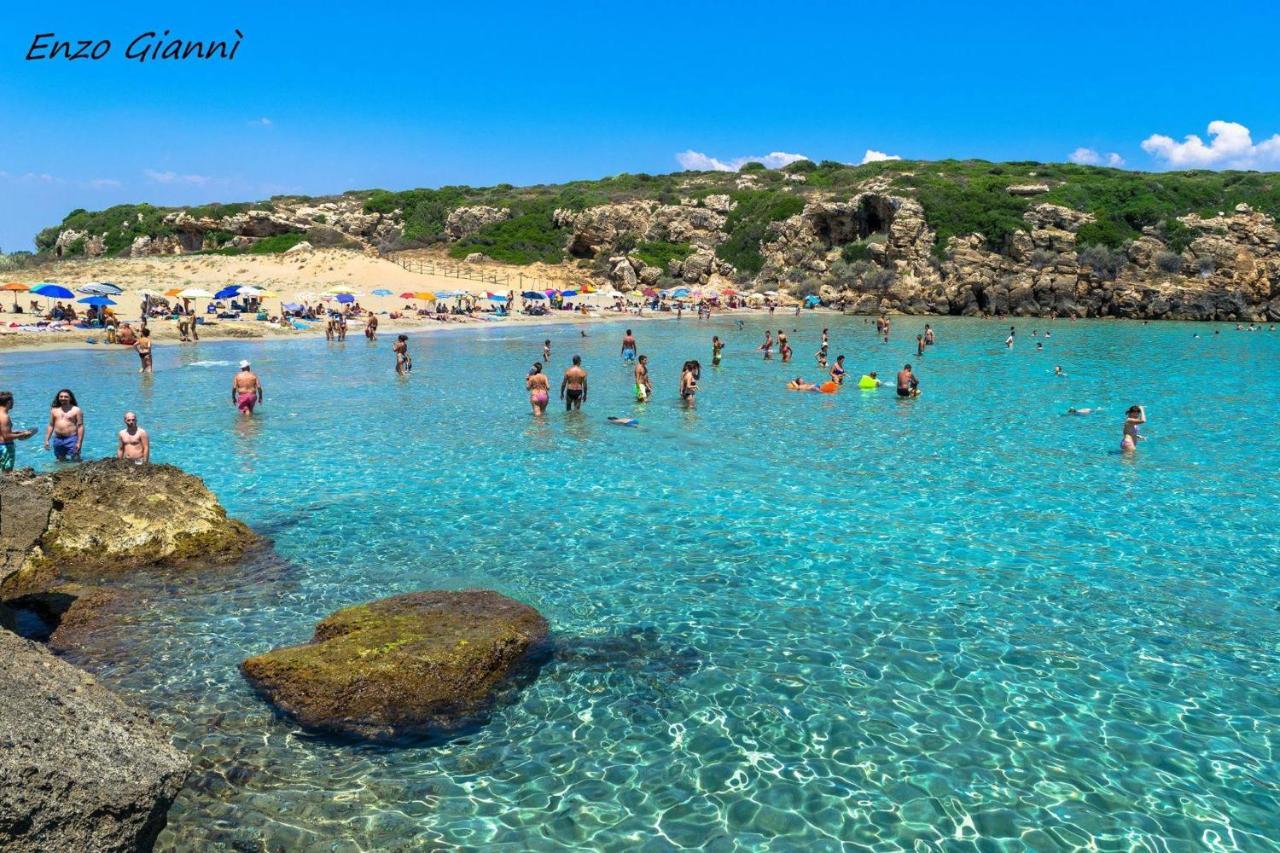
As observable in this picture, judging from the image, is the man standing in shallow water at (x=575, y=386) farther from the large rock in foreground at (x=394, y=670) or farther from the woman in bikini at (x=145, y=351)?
the woman in bikini at (x=145, y=351)

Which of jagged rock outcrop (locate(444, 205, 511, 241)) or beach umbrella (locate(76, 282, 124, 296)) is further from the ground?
jagged rock outcrop (locate(444, 205, 511, 241))

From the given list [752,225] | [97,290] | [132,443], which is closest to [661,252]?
[752,225]

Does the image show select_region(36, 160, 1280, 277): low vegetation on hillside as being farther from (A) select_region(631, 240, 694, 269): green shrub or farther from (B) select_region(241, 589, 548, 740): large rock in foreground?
(B) select_region(241, 589, 548, 740): large rock in foreground

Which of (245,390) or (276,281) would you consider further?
(276,281)

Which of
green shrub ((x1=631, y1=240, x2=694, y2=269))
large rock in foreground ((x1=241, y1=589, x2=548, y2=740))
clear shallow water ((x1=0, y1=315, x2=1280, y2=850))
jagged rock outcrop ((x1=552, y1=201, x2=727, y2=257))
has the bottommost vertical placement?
clear shallow water ((x1=0, y1=315, x2=1280, y2=850))

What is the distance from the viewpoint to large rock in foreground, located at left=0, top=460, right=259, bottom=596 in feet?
30.3

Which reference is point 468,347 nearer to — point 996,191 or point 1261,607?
point 1261,607

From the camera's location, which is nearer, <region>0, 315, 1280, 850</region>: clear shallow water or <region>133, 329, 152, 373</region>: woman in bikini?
<region>0, 315, 1280, 850</region>: clear shallow water

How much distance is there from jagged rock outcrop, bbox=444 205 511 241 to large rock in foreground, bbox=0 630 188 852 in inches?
3192

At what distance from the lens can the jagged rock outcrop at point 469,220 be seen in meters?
82.9

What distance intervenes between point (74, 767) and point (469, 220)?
3287 inches

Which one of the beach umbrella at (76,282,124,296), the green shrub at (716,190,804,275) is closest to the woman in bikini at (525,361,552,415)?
the beach umbrella at (76,282,124,296)

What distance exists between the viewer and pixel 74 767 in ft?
12.9

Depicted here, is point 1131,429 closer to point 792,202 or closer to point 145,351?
point 145,351
